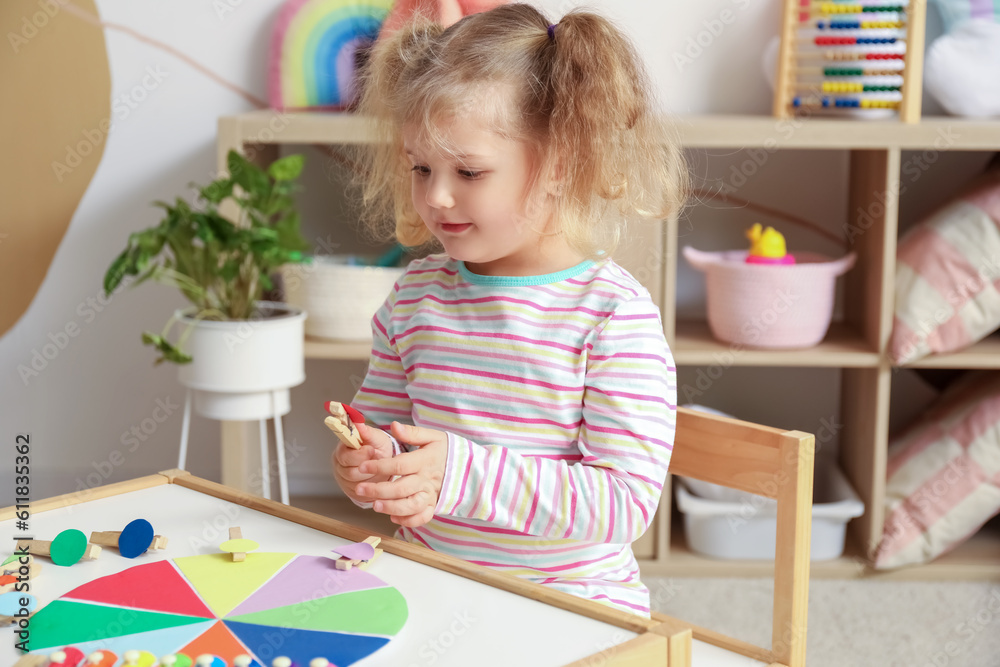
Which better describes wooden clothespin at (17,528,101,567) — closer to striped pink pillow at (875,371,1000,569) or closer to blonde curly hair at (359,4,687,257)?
blonde curly hair at (359,4,687,257)

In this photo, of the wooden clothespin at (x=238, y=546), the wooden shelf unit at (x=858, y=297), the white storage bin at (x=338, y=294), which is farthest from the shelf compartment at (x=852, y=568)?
the wooden clothespin at (x=238, y=546)

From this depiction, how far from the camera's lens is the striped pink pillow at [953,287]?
175cm

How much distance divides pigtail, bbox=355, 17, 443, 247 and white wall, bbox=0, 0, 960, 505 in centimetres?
100

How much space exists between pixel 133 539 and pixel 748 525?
1365 millimetres

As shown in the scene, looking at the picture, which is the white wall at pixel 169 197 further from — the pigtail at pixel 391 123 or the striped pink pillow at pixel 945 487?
the pigtail at pixel 391 123

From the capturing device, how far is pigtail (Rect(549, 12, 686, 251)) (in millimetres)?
870

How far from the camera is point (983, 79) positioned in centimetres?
180

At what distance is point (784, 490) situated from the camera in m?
0.84

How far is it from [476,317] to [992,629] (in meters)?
1.21

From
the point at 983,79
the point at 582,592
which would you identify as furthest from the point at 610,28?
the point at 983,79

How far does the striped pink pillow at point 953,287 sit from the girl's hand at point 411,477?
125 centimetres

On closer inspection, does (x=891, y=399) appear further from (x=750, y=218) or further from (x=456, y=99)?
(x=456, y=99)

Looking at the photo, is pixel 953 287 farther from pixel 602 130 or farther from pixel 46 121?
pixel 46 121

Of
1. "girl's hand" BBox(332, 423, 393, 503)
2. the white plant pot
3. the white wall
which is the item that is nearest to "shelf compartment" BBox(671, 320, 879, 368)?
the white wall
